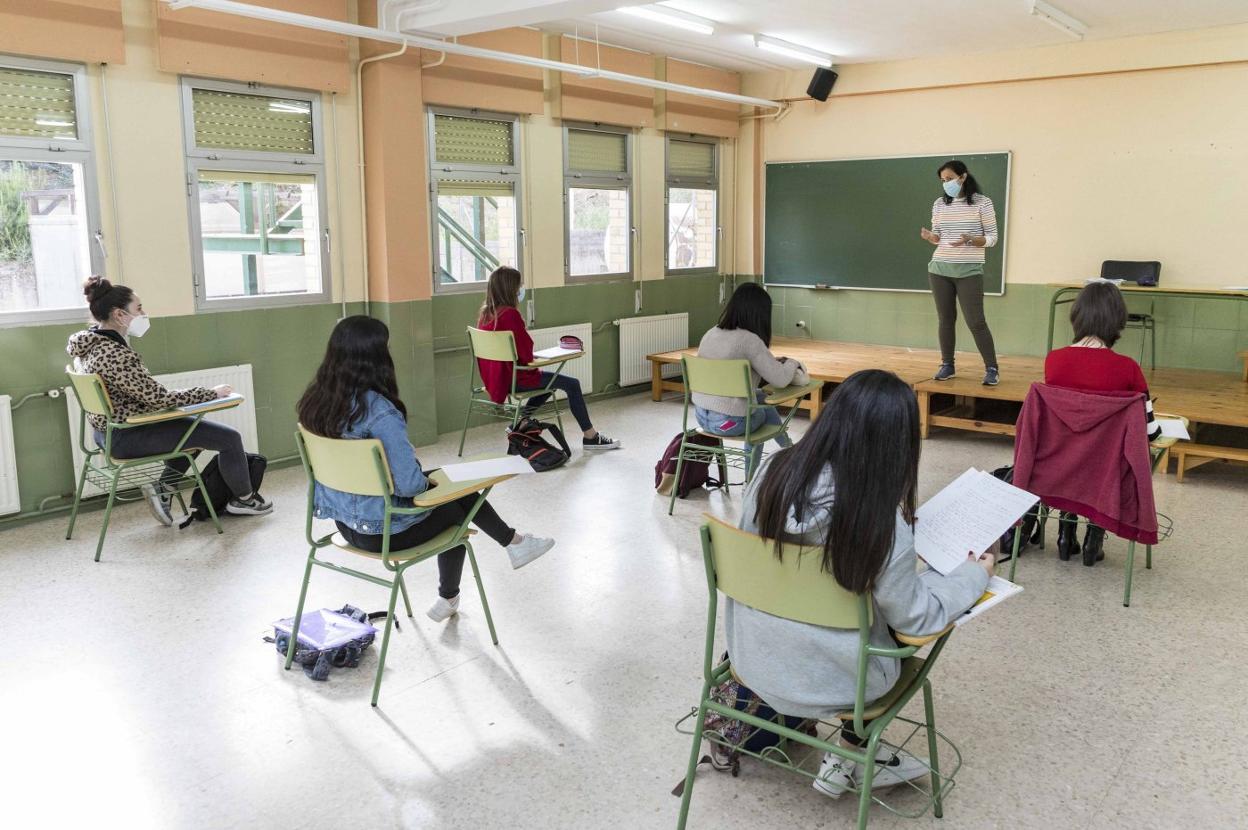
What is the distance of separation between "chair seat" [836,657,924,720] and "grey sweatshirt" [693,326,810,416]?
245cm

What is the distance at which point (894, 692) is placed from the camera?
7.54 ft

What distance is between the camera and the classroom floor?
2.53 metres

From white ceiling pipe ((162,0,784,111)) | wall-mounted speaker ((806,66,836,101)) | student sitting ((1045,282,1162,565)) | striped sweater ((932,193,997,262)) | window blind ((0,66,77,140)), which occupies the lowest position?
student sitting ((1045,282,1162,565))

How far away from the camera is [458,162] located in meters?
6.70

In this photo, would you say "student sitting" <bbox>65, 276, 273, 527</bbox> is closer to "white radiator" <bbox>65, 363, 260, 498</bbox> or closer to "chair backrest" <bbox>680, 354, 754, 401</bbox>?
"white radiator" <bbox>65, 363, 260, 498</bbox>

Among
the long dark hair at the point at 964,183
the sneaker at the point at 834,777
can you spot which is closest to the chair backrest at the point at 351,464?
the sneaker at the point at 834,777

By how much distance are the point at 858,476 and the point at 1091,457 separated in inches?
83.8

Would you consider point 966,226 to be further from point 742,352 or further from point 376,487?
point 376,487

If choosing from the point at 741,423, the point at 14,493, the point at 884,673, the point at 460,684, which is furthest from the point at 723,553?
the point at 14,493

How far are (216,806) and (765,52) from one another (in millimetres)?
6852

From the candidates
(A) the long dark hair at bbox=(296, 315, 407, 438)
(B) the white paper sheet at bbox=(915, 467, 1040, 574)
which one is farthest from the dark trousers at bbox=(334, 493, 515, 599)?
(B) the white paper sheet at bbox=(915, 467, 1040, 574)

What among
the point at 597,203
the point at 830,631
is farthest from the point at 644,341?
the point at 830,631

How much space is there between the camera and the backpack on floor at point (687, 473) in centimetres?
527

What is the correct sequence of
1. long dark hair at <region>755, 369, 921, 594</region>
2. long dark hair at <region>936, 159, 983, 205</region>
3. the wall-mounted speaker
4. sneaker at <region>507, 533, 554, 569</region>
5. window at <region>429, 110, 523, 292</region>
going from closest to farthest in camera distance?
long dark hair at <region>755, 369, 921, 594</region> < sneaker at <region>507, 533, 554, 569</region> < long dark hair at <region>936, 159, 983, 205</region> < window at <region>429, 110, 523, 292</region> < the wall-mounted speaker
